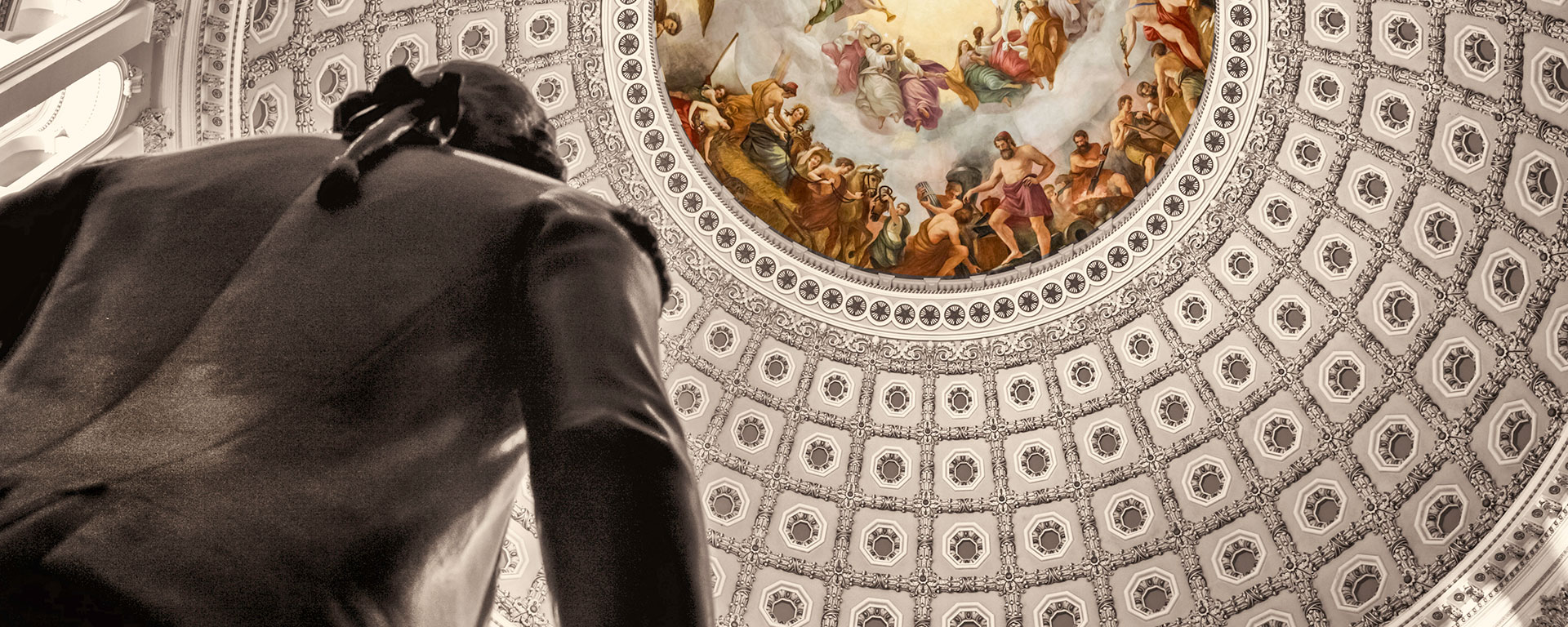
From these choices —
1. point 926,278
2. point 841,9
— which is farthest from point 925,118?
point 926,278

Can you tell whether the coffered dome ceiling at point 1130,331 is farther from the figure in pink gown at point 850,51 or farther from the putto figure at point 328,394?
the putto figure at point 328,394

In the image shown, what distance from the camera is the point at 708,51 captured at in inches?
795

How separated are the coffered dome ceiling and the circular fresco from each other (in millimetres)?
112

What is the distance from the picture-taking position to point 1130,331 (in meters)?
19.4

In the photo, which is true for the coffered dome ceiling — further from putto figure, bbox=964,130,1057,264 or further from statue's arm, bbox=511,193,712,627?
statue's arm, bbox=511,193,712,627

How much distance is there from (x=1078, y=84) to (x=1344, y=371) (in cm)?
614

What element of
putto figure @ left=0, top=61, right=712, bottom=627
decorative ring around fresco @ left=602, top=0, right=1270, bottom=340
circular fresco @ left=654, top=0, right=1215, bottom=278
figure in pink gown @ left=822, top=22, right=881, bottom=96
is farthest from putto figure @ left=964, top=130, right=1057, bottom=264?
putto figure @ left=0, top=61, right=712, bottom=627

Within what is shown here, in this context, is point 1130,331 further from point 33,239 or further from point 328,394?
point 328,394

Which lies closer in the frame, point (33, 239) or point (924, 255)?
point (33, 239)

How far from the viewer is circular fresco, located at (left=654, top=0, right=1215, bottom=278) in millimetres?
20016

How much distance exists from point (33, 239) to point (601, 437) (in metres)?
1.54

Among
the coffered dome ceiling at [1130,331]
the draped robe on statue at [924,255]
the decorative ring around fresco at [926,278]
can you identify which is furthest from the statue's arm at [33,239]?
the draped robe on statue at [924,255]

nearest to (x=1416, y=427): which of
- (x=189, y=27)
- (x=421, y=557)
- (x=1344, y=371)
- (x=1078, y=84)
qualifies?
(x=1344, y=371)

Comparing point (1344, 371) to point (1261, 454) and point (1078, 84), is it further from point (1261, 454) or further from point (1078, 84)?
point (1078, 84)
